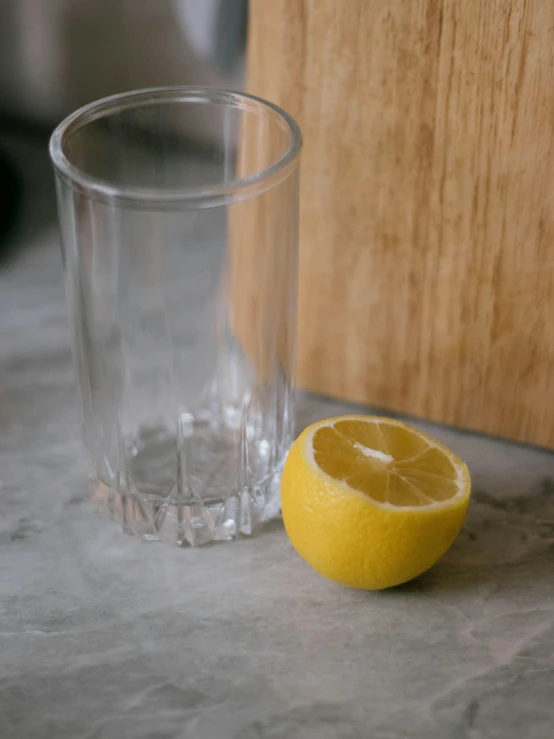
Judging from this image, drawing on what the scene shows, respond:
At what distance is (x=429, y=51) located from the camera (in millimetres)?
716

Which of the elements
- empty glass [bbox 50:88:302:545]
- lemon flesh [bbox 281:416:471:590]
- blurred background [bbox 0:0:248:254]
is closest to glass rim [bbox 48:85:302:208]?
empty glass [bbox 50:88:302:545]

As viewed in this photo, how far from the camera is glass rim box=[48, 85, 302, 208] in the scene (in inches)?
24.7

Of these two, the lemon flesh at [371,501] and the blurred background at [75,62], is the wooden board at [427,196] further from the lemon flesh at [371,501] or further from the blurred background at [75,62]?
the blurred background at [75,62]

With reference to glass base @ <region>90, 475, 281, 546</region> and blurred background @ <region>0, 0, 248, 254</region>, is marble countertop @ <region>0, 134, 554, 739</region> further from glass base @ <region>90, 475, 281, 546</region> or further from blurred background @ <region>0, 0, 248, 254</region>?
blurred background @ <region>0, 0, 248, 254</region>

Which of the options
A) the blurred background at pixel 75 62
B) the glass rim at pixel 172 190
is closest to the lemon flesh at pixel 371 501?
the glass rim at pixel 172 190

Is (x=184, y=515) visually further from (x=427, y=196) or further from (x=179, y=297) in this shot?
(x=427, y=196)

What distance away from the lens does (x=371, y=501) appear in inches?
25.1

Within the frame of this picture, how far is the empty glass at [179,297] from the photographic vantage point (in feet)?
2.27

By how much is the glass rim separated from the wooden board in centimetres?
6

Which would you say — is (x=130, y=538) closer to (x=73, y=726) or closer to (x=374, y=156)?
(x=73, y=726)

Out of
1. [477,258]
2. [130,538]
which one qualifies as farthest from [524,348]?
[130,538]

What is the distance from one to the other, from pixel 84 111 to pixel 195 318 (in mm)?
182

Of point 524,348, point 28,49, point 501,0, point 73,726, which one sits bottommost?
point 73,726

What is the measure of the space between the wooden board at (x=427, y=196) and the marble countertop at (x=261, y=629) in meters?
0.07
